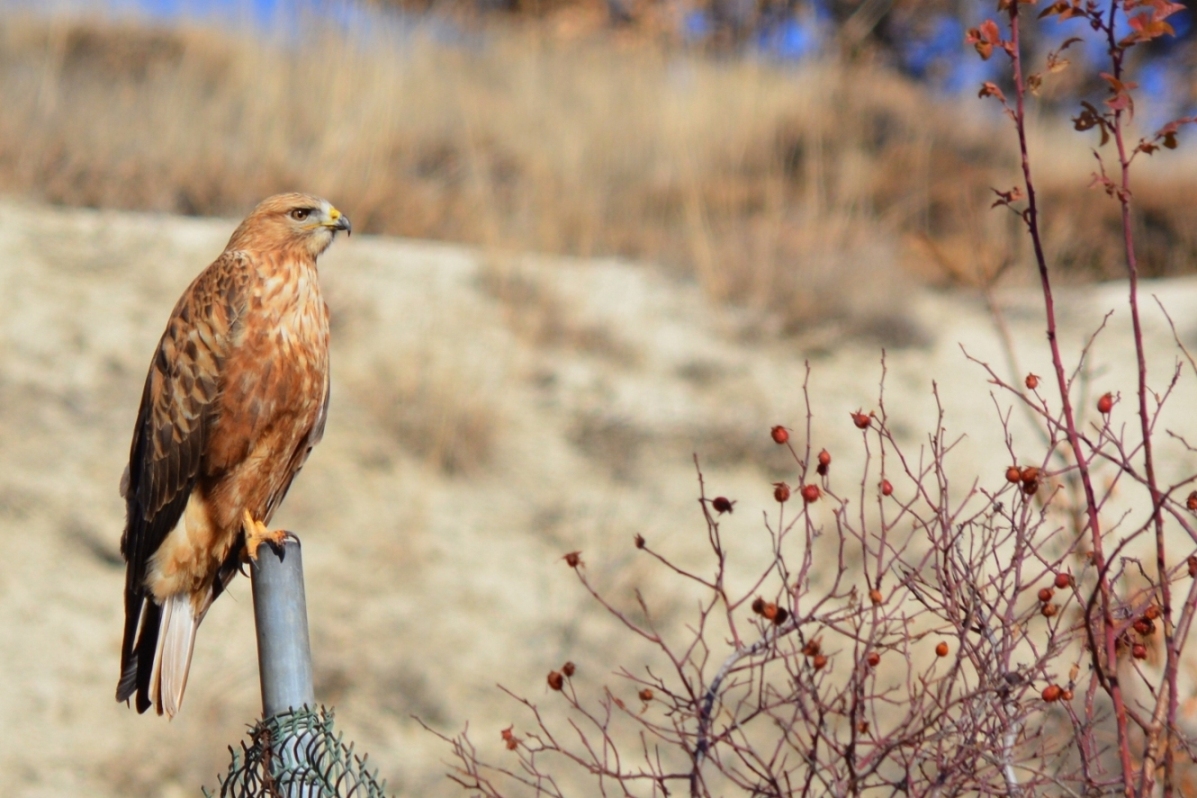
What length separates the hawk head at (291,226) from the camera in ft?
11.5

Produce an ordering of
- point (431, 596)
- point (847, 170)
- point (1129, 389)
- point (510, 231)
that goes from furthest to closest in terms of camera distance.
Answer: point (847, 170), point (510, 231), point (1129, 389), point (431, 596)

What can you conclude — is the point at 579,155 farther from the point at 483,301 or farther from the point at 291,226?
the point at 291,226

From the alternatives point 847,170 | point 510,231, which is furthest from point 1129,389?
point 510,231

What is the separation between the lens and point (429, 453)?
7242mm

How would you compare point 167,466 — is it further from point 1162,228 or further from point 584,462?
point 1162,228

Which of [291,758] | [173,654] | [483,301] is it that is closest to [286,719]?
[291,758]

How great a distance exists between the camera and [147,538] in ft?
11.3

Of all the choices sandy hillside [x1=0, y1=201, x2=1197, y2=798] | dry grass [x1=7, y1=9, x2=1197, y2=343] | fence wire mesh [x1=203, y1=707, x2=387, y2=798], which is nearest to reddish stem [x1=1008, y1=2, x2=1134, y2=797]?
fence wire mesh [x1=203, y1=707, x2=387, y2=798]

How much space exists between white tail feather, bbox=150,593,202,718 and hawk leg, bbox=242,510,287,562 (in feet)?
0.72

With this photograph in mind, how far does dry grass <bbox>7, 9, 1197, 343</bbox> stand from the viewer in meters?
8.79

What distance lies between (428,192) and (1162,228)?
6231 mm

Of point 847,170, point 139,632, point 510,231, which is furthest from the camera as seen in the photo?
point 847,170

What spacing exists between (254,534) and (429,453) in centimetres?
379

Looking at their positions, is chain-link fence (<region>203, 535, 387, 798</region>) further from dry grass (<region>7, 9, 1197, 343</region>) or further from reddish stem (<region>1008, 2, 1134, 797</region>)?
dry grass (<region>7, 9, 1197, 343</region>)
